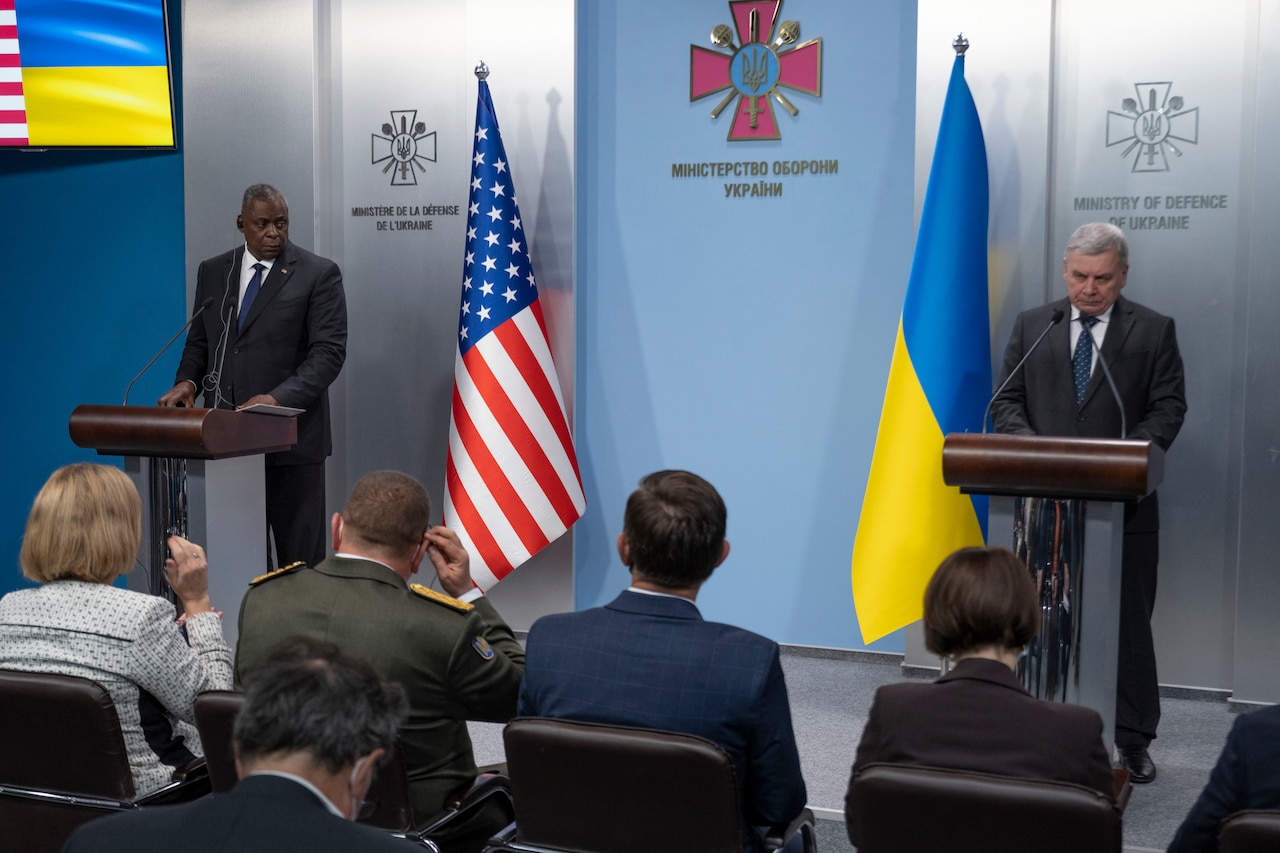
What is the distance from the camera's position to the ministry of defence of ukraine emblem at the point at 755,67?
5.24m

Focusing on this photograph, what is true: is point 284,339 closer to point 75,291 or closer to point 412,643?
point 75,291

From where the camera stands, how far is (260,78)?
18.8 ft

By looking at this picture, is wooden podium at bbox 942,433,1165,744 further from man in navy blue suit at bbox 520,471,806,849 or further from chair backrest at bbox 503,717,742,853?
chair backrest at bbox 503,717,742,853

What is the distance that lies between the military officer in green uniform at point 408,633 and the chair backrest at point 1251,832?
1306 mm

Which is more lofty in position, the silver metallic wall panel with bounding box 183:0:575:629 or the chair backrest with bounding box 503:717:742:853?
the silver metallic wall panel with bounding box 183:0:575:629

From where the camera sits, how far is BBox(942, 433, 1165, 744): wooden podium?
9.59 ft

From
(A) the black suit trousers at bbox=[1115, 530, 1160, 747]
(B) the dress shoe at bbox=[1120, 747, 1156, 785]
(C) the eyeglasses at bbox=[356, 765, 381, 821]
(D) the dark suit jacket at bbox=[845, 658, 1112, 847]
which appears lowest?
(B) the dress shoe at bbox=[1120, 747, 1156, 785]

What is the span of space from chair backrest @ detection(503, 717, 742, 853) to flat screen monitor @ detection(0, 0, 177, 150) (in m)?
4.65

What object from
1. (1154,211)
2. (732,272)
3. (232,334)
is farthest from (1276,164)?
(232,334)

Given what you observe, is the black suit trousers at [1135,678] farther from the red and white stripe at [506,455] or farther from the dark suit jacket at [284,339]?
the dark suit jacket at [284,339]

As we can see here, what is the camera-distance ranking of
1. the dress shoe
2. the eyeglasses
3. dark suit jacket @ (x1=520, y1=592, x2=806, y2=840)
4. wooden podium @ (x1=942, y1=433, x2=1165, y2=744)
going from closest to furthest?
1. dark suit jacket @ (x1=520, y1=592, x2=806, y2=840)
2. the eyeglasses
3. wooden podium @ (x1=942, y1=433, x2=1165, y2=744)
4. the dress shoe

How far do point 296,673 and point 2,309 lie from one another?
220 inches

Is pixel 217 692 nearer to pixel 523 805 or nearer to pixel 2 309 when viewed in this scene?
pixel 523 805

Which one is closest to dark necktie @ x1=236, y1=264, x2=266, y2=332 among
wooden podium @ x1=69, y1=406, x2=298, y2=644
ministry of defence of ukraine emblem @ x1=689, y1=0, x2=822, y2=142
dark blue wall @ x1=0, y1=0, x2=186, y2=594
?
wooden podium @ x1=69, y1=406, x2=298, y2=644
